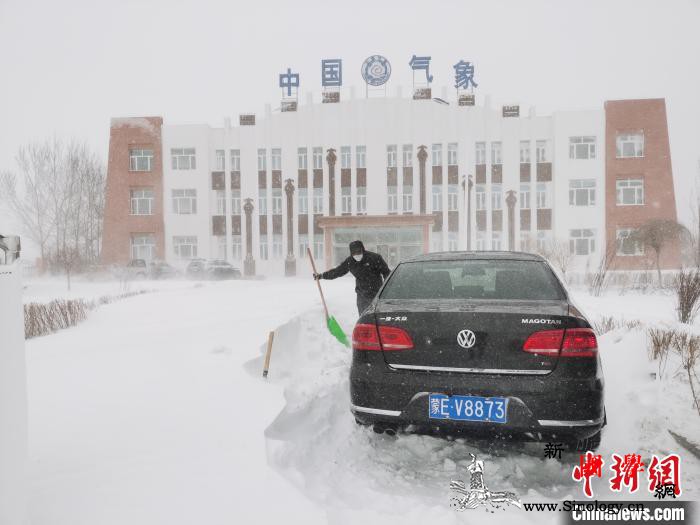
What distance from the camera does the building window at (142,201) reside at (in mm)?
32875

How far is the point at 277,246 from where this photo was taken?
3219 centimetres

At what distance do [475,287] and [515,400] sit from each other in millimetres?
1232

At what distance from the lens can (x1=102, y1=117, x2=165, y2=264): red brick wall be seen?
32531mm

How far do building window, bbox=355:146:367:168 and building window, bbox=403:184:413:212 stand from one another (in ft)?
11.1

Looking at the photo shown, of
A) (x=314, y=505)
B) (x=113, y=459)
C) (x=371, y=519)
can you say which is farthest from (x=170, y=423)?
(x=371, y=519)

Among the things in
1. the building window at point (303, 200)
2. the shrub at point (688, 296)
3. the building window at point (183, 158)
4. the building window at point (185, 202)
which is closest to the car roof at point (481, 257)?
the shrub at point (688, 296)

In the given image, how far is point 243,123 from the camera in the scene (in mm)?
32781

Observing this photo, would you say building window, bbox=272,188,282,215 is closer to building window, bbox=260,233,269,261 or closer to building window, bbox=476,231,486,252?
building window, bbox=260,233,269,261

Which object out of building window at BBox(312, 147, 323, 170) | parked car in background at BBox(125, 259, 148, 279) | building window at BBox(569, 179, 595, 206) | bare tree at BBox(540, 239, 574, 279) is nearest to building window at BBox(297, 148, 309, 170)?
building window at BBox(312, 147, 323, 170)

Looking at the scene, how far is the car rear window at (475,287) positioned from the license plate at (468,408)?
0.81 meters

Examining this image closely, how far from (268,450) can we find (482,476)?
1.44 meters

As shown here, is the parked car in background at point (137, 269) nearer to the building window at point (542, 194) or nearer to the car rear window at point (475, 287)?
the building window at point (542, 194)

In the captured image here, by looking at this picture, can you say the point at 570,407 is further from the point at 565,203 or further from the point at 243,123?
the point at 243,123

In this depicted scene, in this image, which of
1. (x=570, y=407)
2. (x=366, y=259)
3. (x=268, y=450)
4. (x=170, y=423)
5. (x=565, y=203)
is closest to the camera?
(x=570, y=407)
